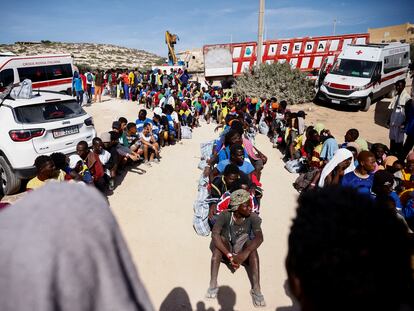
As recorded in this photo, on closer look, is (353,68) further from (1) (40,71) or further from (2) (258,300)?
(1) (40,71)

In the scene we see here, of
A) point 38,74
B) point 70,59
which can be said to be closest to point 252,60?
point 70,59

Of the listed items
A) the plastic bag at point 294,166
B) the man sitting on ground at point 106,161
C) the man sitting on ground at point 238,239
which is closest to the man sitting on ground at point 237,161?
the man sitting on ground at point 238,239

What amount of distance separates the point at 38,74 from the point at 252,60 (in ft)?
40.4

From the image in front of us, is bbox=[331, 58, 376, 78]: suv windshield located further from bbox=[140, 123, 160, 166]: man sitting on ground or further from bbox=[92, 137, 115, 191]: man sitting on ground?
bbox=[92, 137, 115, 191]: man sitting on ground

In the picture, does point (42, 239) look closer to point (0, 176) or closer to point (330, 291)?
point (330, 291)

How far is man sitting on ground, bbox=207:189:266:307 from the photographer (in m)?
3.54

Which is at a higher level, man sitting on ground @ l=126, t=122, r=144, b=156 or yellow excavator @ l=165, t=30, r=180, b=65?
yellow excavator @ l=165, t=30, r=180, b=65

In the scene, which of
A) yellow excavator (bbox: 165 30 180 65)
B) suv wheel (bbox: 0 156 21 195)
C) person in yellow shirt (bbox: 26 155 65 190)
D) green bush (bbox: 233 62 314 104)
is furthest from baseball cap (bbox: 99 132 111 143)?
yellow excavator (bbox: 165 30 180 65)

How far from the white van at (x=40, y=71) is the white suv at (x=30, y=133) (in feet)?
24.2

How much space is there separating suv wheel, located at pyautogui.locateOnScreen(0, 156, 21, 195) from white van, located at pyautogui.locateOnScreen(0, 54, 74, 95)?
747 cm

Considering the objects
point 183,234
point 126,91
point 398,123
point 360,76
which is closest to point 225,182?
point 183,234

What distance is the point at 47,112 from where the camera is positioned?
5.48 metres

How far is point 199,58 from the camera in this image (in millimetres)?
40219

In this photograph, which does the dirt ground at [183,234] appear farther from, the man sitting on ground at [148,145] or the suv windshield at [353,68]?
the suv windshield at [353,68]
